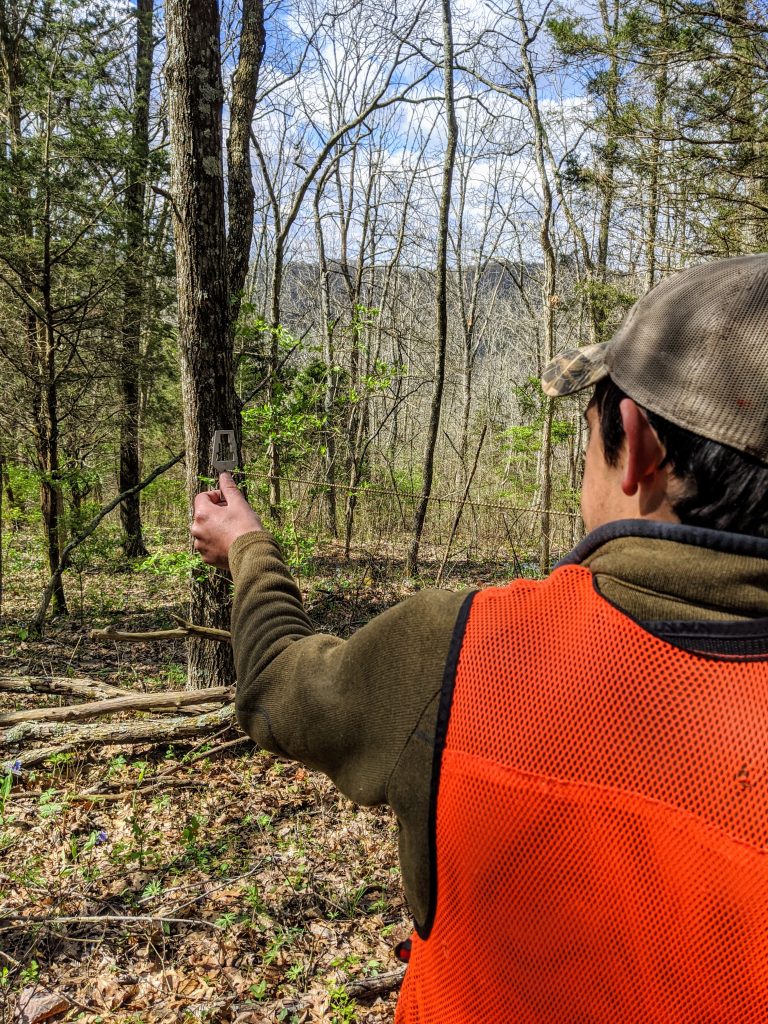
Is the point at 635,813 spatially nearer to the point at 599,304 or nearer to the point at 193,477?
the point at 193,477

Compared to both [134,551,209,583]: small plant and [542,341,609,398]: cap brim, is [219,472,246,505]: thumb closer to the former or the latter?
[542,341,609,398]: cap brim

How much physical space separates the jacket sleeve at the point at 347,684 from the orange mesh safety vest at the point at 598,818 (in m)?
0.05

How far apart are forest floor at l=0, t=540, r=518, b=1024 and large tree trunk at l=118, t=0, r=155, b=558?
16.8 feet

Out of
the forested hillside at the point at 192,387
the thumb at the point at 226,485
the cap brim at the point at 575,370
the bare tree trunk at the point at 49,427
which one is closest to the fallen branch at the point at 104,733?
the forested hillside at the point at 192,387

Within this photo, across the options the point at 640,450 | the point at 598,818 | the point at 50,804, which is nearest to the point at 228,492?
the point at 640,450

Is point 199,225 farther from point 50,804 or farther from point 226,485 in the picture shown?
point 50,804

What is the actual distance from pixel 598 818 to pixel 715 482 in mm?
466

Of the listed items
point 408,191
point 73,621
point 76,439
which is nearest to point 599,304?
point 408,191

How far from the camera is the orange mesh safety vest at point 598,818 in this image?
69 centimetres

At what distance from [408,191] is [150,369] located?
11.5 metres

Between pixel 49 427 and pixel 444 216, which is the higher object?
pixel 444 216

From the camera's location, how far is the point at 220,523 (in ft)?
4.65

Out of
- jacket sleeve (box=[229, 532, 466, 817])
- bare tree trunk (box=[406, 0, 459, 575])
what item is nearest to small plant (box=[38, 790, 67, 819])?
jacket sleeve (box=[229, 532, 466, 817])

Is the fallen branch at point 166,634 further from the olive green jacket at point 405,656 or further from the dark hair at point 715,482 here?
the dark hair at point 715,482
